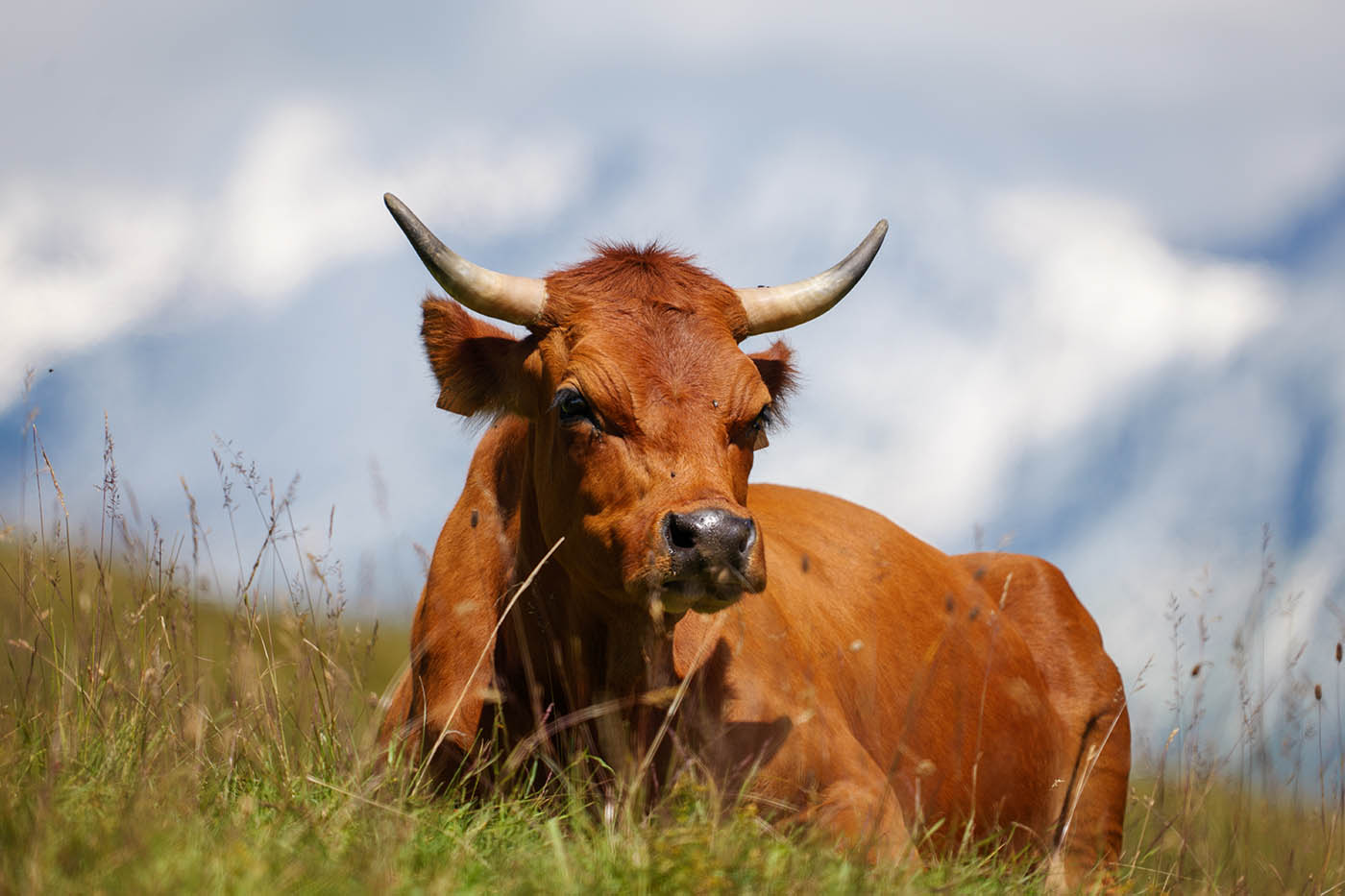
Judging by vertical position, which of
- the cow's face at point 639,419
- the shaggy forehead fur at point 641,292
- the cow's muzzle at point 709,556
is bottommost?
the cow's muzzle at point 709,556

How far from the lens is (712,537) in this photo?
4.20 metres

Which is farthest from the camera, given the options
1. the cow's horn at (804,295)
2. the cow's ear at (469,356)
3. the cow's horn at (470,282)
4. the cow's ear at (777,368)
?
the cow's ear at (777,368)

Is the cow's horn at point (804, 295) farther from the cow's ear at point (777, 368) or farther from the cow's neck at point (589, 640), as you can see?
the cow's neck at point (589, 640)

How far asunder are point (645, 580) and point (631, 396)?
0.75 meters

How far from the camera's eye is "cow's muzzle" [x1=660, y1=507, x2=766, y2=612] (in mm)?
4199

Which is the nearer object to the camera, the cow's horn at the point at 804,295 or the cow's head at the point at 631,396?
the cow's head at the point at 631,396

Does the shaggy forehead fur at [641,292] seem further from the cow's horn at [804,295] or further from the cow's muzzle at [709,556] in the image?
the cow's muzzle at [709,556]

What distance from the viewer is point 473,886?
3344mm

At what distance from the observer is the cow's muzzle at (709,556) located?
13.8 ft

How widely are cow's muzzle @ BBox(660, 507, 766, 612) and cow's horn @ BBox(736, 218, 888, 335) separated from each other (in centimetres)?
158

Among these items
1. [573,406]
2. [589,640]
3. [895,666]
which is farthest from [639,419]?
[895,666]

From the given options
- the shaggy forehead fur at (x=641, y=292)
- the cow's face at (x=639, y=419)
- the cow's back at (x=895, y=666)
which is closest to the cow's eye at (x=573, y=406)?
the cow's face at (x=639, y=419)

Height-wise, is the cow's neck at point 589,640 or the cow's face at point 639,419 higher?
the cow's face at point 639,419

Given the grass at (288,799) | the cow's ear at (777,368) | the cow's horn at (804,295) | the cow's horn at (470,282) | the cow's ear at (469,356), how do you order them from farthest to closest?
the cow's ear at (777,368) → the cow's horn at (804,295) → the cow's ear at (469,356) → the cow's horn at (470,282) → the grass at (288,799)
